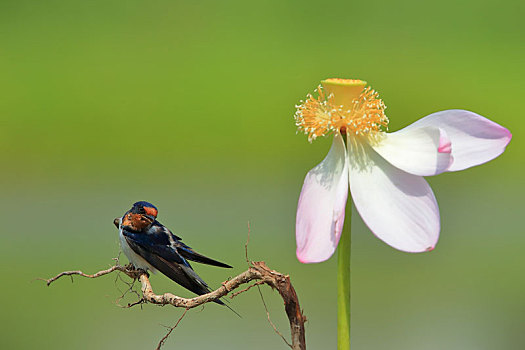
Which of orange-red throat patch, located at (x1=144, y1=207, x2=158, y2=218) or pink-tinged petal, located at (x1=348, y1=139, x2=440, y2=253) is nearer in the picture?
pink-tinged petal, located at (x1=348, y1=139, x2=440, y2=253)

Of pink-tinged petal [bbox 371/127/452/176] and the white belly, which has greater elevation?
pink-tinged petal [bbox 371/127/452/176]

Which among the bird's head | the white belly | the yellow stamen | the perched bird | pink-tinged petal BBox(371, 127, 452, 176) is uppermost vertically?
the yellow stamen

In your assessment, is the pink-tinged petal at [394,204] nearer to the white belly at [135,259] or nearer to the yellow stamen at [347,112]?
the yellow stamen at [347,112]

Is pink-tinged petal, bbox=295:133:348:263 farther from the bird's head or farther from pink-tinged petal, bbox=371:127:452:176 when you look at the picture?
the bird's head

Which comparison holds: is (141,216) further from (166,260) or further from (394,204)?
(394,204)

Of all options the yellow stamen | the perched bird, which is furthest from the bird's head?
the yellow stamen

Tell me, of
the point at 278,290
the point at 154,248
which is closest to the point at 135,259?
the point at 154,248

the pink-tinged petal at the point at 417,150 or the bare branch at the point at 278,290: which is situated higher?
the pink-tinged petal at the point at 417,150

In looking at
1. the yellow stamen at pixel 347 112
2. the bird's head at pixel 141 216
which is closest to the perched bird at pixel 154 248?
the bird's head at pixel 141 216
